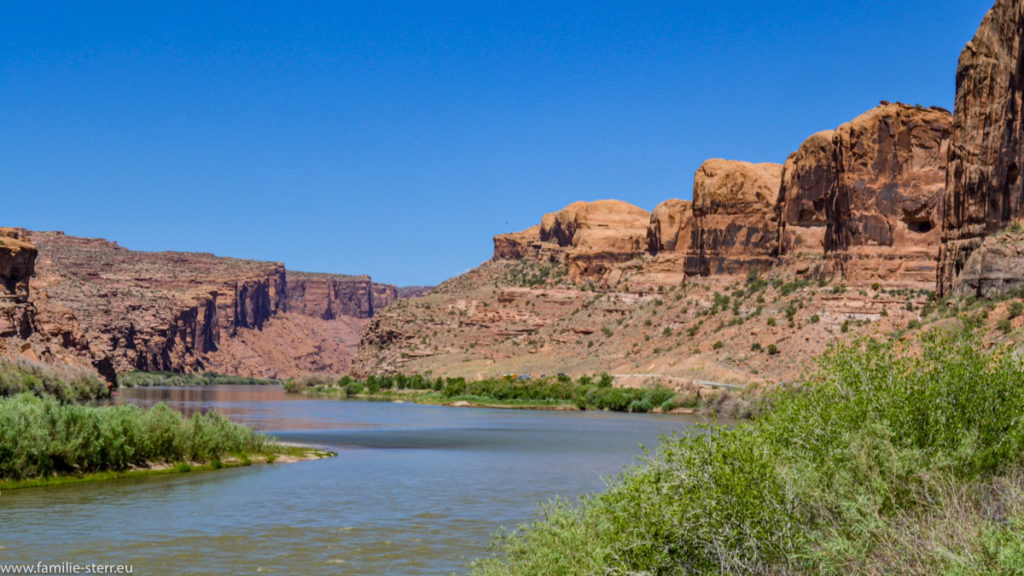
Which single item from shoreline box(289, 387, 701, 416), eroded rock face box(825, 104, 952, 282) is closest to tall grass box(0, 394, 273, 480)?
shoreline box(289, 387, 701, 416)

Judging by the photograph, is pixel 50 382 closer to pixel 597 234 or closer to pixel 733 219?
pixel 733 219

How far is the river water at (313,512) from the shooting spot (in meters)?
18.1

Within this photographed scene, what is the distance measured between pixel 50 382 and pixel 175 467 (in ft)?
130

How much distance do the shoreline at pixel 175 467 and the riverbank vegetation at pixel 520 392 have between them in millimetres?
41354

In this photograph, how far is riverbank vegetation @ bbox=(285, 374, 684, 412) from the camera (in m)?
77.0

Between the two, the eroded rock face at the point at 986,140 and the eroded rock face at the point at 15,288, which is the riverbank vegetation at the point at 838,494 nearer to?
the eroded rock face at the point at 986,140

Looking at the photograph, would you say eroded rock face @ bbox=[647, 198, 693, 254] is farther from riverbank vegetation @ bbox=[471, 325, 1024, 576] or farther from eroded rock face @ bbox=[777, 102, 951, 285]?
riverbank vegetation @ bbox=[471, 325, 1024, 576]

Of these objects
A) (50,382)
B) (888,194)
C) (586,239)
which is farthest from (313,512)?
(586,239)

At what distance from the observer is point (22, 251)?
81.1 m

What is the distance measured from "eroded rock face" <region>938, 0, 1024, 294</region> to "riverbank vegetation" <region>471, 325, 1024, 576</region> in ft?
164

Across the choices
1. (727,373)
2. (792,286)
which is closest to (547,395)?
(727,373)

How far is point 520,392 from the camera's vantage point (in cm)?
9150

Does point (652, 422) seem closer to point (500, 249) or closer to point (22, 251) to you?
point (22, 251)

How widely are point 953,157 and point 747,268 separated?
42.8 metres
